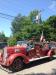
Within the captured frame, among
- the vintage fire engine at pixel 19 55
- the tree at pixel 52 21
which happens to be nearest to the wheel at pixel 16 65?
the vintage fire engine at pixel 19 55

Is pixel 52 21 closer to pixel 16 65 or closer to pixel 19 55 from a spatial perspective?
pixel 19 55

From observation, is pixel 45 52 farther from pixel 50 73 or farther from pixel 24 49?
pixel 50 73

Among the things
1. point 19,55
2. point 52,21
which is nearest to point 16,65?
point 19,55

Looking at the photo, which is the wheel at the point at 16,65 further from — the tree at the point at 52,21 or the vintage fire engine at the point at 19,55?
the tree at the point at 52,21

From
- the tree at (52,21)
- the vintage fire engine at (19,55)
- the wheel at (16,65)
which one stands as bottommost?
the wheel at (16,65)

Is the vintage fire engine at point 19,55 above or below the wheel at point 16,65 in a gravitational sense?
above

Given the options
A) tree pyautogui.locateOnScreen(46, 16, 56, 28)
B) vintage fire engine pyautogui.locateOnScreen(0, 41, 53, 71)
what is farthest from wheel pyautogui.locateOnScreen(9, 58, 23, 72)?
tree pyautogui.locateOnScreen(46, 16, 56, 28)

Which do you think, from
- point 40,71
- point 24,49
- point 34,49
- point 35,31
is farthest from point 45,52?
point 35,31

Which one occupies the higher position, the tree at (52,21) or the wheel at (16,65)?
the tree at (52,21)

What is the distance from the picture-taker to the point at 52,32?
4031 cm

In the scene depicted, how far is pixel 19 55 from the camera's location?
40.1 ft

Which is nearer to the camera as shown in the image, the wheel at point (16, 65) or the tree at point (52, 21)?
the wheel at point (16, 65)

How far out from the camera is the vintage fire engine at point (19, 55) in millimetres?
11961

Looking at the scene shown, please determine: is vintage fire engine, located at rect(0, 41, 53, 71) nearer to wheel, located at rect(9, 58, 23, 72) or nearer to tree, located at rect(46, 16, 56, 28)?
wheel, located at rect(9, 58, 23, 72)
